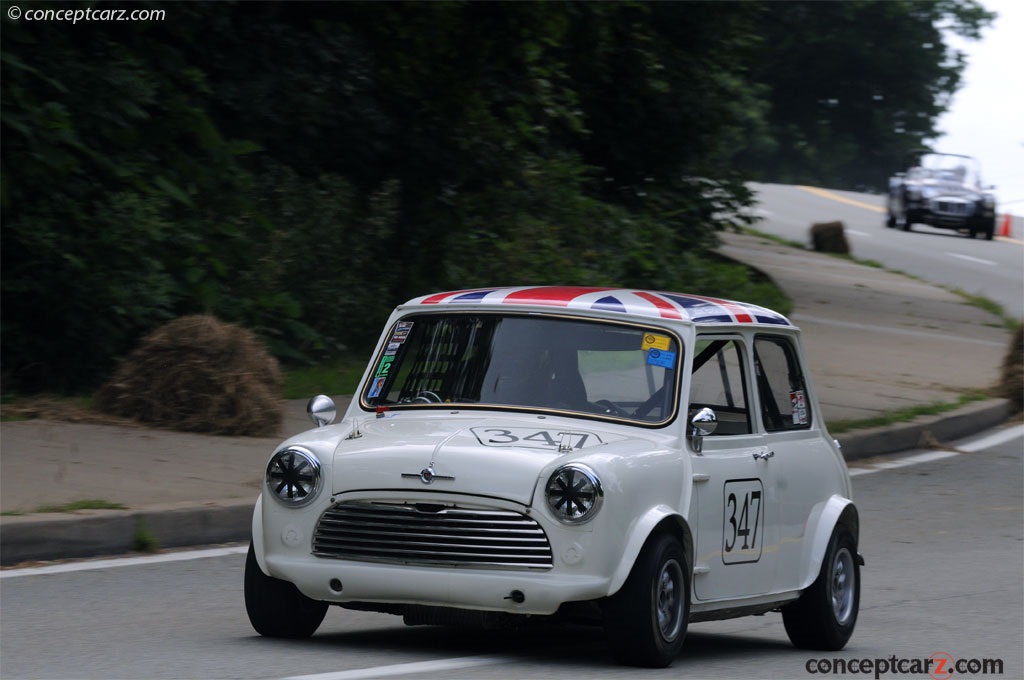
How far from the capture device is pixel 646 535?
20.0 ft

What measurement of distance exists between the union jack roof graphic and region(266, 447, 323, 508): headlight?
1235 millimetres

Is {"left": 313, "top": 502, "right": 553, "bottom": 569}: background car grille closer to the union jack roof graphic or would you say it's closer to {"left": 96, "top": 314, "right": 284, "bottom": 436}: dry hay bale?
the union jack roof graphic

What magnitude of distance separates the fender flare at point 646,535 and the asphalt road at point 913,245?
71.7 feet

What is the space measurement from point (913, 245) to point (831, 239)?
450 cm

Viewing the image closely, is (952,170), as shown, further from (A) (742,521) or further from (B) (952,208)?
→ (A) (742,521)

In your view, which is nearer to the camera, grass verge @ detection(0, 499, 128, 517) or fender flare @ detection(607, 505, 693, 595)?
fender flare @ detection(607, 505, 693, 595)

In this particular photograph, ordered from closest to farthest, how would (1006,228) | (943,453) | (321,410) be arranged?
(321,410)
(943,453)
(1006,228)

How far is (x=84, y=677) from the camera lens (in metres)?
6.02

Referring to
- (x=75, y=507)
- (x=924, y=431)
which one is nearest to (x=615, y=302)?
(x=75, y=507)

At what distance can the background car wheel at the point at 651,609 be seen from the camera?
6047 millimetres

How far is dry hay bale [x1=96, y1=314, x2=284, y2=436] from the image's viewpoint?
12.5 meters

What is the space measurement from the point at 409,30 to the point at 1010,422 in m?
7.95

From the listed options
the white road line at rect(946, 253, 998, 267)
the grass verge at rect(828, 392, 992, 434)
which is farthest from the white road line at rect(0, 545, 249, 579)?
the white road line at rect(946, 253, 998, 267)

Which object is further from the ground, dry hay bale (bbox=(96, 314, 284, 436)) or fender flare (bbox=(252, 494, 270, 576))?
fender flare (bbox=(252, 494, 270, 576))
